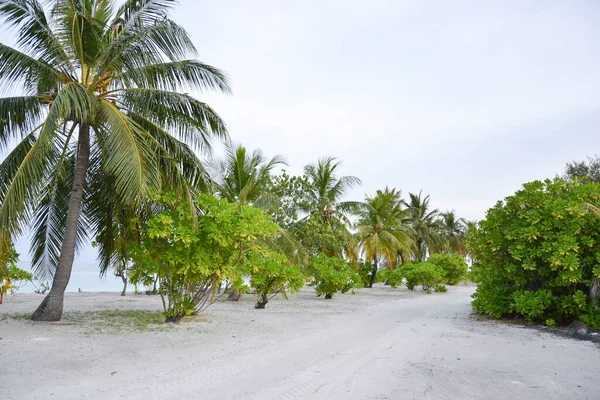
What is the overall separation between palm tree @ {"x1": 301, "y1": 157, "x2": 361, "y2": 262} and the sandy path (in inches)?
403

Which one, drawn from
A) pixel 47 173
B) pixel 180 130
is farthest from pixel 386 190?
pixel 47 173

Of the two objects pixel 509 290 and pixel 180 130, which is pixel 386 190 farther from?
pixel 180 130

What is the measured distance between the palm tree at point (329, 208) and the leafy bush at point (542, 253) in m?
9.24

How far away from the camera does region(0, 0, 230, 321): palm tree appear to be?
7449 millimetres

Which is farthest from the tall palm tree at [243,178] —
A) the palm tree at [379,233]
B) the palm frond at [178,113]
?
the palm tree at [379,233]

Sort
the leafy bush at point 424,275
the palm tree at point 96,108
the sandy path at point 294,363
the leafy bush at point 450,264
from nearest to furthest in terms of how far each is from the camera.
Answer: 1. the sandy path at point 294,363
2. the palm tree at point 96,108
3. the leafy bush at point 424,275
4. the leafy bush at point 450,264

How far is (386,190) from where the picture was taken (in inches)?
1139

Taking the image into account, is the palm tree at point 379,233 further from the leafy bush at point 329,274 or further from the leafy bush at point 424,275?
the leafy bush at point 329,274

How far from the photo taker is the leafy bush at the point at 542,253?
7.96 metres

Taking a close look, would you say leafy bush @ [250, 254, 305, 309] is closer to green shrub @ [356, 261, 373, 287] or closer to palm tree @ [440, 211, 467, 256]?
green shrub @ [356, 261, 373, 287]

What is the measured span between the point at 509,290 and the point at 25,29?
39.6ft

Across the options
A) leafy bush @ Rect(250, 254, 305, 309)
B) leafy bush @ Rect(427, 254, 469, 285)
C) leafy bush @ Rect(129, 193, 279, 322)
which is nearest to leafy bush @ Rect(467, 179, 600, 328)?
leafy bush @ Rect(250, 254, 305, 309)

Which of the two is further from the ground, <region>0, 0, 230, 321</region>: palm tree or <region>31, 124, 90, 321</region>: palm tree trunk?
<region>0, 0, 230, 321</region>: palm tree

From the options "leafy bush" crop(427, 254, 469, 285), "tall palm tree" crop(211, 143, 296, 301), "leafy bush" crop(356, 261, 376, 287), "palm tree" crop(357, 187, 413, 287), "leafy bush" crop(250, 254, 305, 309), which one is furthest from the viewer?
"leafy bush" crop(427, 254, 469, 285)
